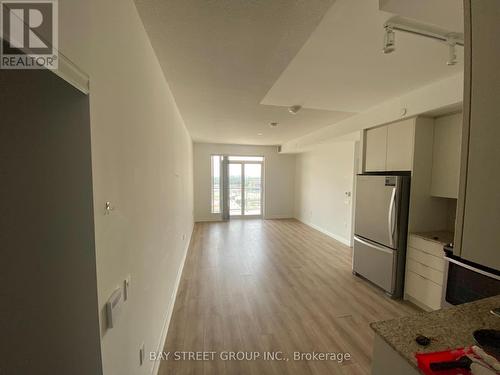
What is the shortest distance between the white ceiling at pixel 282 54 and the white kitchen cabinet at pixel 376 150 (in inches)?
15.9

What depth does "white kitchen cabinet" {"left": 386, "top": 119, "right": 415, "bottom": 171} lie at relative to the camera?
104 inches

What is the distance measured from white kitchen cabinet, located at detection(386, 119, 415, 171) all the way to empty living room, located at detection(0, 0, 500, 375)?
0.9 inches

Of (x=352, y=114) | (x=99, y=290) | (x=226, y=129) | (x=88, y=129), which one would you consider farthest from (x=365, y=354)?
(x=226, y=129)

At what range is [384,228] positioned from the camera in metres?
2.81

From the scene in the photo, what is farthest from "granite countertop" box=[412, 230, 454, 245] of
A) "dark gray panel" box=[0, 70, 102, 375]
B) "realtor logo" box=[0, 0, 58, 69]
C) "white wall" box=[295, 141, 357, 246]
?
"realtor logo" box=[0, 0, 58, 69]

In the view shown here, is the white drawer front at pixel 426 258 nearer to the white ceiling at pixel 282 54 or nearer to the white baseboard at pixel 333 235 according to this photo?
the white ceiling at pixel 282 54

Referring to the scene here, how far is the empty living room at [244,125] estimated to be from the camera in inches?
28.3

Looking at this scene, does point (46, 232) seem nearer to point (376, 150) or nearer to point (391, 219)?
point (391, 219)

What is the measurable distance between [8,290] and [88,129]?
25.2 inches

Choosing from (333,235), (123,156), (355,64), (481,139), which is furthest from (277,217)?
(481,139)

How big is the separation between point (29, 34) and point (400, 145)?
10.9 ft

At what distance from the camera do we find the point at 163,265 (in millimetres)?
2105

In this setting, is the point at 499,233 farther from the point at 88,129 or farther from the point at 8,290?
the point at 8,290

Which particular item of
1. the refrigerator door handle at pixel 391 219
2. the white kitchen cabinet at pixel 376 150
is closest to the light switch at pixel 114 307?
the refrigerator door handle at pixel 391 219
